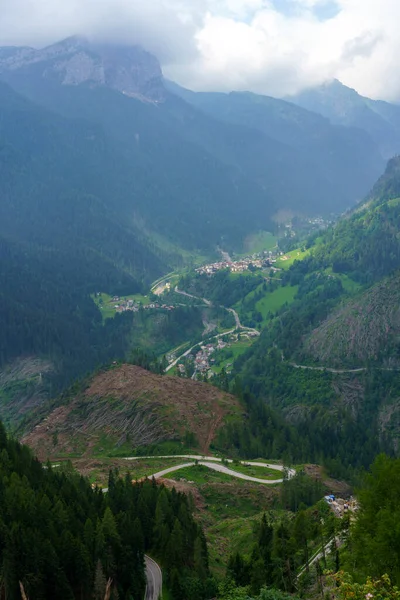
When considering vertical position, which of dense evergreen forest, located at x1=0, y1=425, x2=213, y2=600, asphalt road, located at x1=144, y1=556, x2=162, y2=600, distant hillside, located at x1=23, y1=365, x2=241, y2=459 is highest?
dense evergreen forest, located at x1=0, y1=425, x2=213, y2=600

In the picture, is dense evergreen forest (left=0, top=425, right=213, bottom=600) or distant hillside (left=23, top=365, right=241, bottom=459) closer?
dense evergreen forest (left=0, top=425, right=213, bottom=600)

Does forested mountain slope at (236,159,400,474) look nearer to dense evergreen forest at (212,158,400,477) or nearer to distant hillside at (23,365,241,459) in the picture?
dense evergreen forest at (212,158,400,477)

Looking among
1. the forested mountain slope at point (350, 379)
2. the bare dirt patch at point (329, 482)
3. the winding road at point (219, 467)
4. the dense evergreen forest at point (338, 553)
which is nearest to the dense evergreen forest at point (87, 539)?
the dense evergreen forest at point (338, 553)

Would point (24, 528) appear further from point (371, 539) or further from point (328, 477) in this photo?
point (328, 477)

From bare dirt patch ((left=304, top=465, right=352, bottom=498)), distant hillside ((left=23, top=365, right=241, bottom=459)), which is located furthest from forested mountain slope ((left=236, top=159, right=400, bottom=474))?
distant hillside ((left=23, top=365, right=241, bottom=459))

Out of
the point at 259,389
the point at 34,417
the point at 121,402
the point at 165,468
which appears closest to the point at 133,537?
the point at 165,468

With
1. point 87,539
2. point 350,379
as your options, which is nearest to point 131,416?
point 87,539
